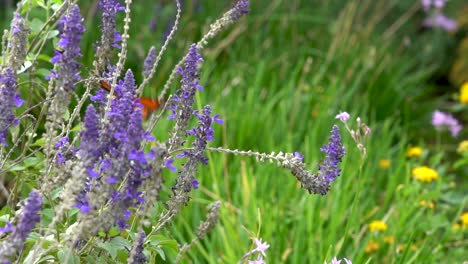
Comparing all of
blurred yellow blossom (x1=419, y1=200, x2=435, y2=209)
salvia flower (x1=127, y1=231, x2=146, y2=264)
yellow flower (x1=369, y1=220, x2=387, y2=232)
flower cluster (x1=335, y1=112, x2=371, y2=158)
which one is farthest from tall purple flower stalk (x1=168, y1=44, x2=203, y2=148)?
blurred yellow blossom (x1=419, y1=200, x2=435, y2=209)

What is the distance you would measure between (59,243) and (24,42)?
0.48 metres

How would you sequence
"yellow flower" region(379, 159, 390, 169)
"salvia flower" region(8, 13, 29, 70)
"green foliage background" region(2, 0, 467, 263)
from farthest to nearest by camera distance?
"yellow flower" region(379, 159, 390, 169) < "green foliage background" region(2, 0, 467, 263) < "salvia flower" region(8, 13, 29, 70)

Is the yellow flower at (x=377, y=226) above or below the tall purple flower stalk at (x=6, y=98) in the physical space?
above

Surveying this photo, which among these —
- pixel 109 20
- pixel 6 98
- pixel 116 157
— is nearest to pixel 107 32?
pixel 109 20

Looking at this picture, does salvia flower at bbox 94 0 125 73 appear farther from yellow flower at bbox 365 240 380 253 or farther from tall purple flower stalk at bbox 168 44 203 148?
yellow flower at bbox 365 240 380 253

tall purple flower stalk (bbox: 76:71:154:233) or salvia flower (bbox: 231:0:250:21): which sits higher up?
salvia flower (bbox: 231:0:250:21)

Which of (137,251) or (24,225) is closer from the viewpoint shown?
(24,225)

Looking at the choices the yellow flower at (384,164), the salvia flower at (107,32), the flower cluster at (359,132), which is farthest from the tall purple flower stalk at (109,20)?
the yellow flower at (384,164)

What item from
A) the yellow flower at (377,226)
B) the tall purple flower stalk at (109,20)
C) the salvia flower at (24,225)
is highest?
the yellow flower at (377,226)

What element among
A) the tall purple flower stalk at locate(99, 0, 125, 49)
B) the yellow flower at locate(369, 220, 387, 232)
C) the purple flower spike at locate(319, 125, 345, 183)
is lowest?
the purple flower spike at locate(319, 125, 345, 183)

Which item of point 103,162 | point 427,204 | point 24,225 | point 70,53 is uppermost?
point 427,204

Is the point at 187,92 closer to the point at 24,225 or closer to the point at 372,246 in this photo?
the point at 24,225

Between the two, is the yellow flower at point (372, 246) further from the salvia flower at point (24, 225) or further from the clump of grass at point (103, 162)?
the salvia flower at point (24, 225)

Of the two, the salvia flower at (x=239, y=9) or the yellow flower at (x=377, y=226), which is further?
the yellow flower at (x=377, y=226)
